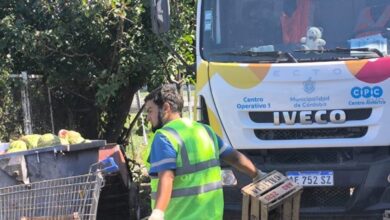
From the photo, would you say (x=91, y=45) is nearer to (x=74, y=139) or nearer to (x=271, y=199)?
(x=74, y=139)

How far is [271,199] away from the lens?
4.30 meters

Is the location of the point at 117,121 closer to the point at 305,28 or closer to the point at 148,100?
the point at 305,28

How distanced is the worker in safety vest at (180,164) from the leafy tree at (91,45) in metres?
4.21

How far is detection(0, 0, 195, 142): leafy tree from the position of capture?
321 inches

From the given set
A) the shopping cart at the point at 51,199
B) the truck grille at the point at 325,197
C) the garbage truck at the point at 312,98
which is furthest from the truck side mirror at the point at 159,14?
the truck grille at the point at 325,197

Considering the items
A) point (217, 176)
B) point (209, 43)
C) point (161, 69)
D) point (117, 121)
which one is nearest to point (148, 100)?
point (217, 176)

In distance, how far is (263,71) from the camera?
5578 mm

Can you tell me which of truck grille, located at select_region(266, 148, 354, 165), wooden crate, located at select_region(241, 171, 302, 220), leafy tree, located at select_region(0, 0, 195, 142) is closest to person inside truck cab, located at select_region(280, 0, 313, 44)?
truck grille, located at select_region(266, 148, 354, 165)

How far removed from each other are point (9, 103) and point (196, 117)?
11.1ft

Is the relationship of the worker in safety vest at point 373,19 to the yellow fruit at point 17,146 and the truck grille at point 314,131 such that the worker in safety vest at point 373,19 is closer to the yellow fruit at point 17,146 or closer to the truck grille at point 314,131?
the truck grille at point 314,131

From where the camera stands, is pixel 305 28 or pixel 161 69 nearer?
pixel 305 28

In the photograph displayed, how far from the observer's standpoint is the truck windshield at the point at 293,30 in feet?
18.5

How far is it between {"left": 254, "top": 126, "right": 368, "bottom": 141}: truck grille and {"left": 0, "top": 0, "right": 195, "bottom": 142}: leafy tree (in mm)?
2802

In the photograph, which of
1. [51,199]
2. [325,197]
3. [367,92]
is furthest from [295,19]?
[51,199]
